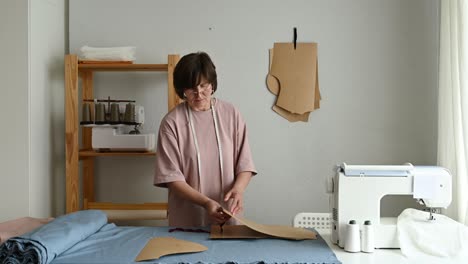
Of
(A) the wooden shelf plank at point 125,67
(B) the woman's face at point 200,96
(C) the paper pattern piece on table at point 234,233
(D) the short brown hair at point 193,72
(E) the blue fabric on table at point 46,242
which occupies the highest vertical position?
(A) the wooden shelf plank at point 125,67

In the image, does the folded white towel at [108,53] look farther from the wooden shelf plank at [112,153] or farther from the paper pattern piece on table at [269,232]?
the paper pattern piece on table at [269,232]

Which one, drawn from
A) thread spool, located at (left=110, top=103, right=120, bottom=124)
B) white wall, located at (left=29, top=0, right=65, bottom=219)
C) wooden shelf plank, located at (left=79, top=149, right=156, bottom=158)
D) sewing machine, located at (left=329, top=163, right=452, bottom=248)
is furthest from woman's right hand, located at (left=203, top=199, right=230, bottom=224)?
white wall, located at (left=29, top=0, right=65, bottom=219)

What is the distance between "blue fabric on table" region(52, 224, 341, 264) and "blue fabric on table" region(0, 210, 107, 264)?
0.03 m

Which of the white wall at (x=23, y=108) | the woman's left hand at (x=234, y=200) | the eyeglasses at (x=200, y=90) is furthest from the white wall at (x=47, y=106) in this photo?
the woman's left hand at (x=234, y=200)

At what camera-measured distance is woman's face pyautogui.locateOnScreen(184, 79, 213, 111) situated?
2.31 m

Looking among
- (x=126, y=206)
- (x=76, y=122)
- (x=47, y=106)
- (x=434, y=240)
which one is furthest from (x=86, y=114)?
(x=434, y=240)

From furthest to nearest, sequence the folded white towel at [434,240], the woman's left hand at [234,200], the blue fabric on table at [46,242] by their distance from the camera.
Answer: the woman's left hand at [234,200]
the folded white towel at [434,240]
the blue fabric on table at [46,242]

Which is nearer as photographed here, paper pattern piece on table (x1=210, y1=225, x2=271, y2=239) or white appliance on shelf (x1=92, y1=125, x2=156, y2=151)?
paper pattern piece on table (x1=210, y1=225, x2=271, y2=239)

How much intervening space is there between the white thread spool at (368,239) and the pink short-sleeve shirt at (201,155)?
0.74m

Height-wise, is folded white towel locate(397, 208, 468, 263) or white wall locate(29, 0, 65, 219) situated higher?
white wall locate(29, 0, 65, 219)

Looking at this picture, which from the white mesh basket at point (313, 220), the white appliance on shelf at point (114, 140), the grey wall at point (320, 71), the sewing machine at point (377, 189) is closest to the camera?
the sewing machine at point (377, 189)

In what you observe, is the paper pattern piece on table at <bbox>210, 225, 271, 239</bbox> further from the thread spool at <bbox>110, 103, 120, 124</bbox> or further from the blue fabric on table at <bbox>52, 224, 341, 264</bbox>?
the thread spool at <bbox>110, 103, 120, 124</bbox>

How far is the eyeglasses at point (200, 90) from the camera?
7.57ft

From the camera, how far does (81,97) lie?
130 inches
